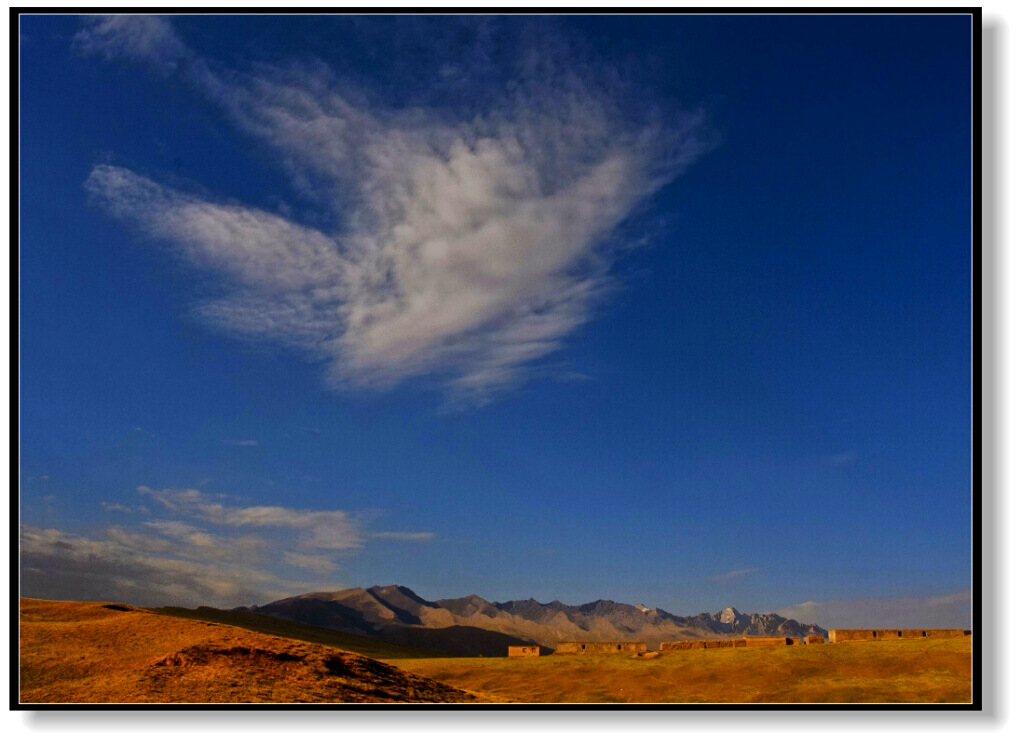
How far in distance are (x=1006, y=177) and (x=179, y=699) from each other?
71.1 ft

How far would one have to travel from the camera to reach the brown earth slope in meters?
18.4

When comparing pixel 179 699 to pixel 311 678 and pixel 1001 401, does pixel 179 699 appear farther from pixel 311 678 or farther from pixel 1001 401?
pixel 1001 401

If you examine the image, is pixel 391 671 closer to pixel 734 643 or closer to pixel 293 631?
pixel 734 643

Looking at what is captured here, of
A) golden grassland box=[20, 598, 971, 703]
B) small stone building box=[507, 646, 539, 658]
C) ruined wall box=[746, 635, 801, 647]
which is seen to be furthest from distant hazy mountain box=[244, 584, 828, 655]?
golden grassland box=[20, 598, 971, 703]

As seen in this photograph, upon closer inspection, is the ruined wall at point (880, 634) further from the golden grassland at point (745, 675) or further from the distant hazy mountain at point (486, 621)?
the distant hazy mountain at point (486, 621)

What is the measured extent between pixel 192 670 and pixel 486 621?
5650cm

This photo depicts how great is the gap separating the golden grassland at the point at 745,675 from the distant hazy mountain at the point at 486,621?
123ft

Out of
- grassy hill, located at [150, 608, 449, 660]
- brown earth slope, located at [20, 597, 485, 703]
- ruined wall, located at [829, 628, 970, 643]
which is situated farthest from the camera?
grassy hill, located at [150, 608, 449, 660]

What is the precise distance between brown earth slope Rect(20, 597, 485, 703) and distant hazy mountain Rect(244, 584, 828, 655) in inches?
1700

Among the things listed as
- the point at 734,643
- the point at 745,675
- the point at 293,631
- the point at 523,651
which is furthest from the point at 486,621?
the point at 745,675

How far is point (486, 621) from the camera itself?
73.6 meters

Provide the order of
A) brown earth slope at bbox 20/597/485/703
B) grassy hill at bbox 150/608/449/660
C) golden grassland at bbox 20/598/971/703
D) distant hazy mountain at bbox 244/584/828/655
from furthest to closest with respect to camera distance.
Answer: distant hazy mountain at bbox 244/584/828/655 < grassy hill at bbox 150/608/449/660 < golden grassland at bbox 20/598/971/703 < brown earth slope at bbox 20/597/485/703

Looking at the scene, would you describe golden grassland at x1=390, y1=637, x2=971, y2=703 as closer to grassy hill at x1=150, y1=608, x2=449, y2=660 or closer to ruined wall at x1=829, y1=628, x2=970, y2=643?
ruined wall at x1=829, y1=628, x2=970, y2=643

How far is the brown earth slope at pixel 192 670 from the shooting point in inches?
725
